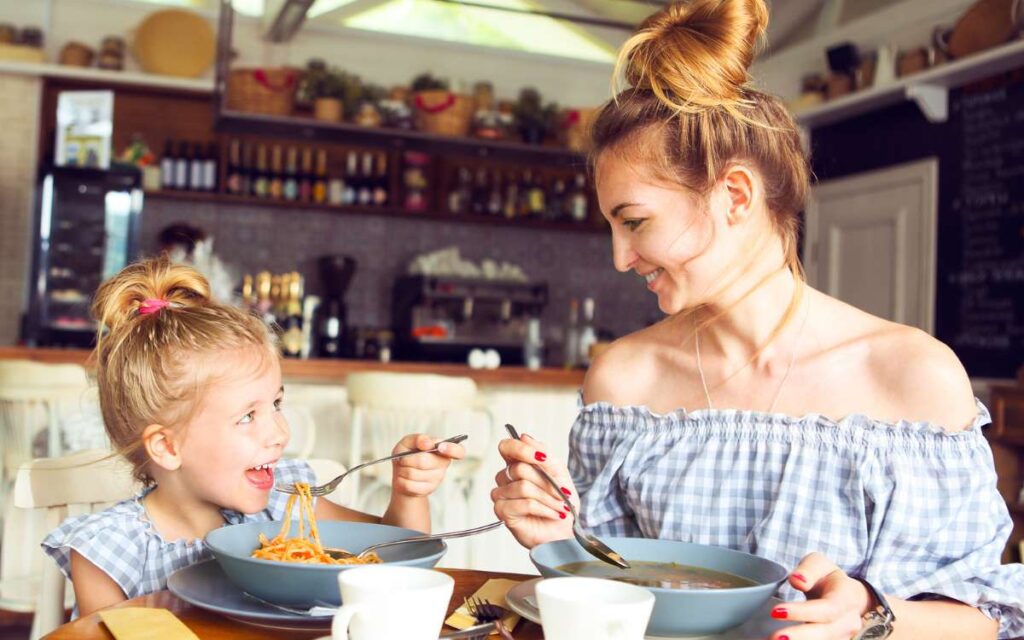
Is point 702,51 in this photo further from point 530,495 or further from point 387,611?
point 387,611

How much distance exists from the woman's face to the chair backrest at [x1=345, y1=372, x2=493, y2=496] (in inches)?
76.6

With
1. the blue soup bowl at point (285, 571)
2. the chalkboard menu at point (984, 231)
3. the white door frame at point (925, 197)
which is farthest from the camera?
the white door frame at point (925, 197)

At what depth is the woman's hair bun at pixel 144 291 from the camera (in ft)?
4.77

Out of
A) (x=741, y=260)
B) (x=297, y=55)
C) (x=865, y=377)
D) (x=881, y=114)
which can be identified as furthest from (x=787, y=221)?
(x=297, y=55)

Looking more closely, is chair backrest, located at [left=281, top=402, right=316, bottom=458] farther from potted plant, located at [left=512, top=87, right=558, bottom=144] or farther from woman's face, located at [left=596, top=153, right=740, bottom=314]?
potted plant, located at [left=512, top=87, right=558, bottom=144]

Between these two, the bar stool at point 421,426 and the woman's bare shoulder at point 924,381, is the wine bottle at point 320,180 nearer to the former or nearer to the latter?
the bar stool at point 421,426

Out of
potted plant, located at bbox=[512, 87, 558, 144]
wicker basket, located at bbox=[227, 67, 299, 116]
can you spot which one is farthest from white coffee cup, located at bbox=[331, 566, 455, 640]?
potted plant, located at bbox=[512, 87, 558, 144]

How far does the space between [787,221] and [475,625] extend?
758mm

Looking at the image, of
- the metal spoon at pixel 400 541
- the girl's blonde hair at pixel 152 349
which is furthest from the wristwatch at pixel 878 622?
the girl's blonde hair at pixel 152 349

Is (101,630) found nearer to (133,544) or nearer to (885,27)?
(133,544)

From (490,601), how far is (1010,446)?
3.80 meters

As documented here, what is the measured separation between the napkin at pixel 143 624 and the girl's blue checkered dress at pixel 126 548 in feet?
1.02

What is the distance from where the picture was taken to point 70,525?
130 cm

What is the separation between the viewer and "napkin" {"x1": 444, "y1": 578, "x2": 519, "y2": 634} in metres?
0.91
